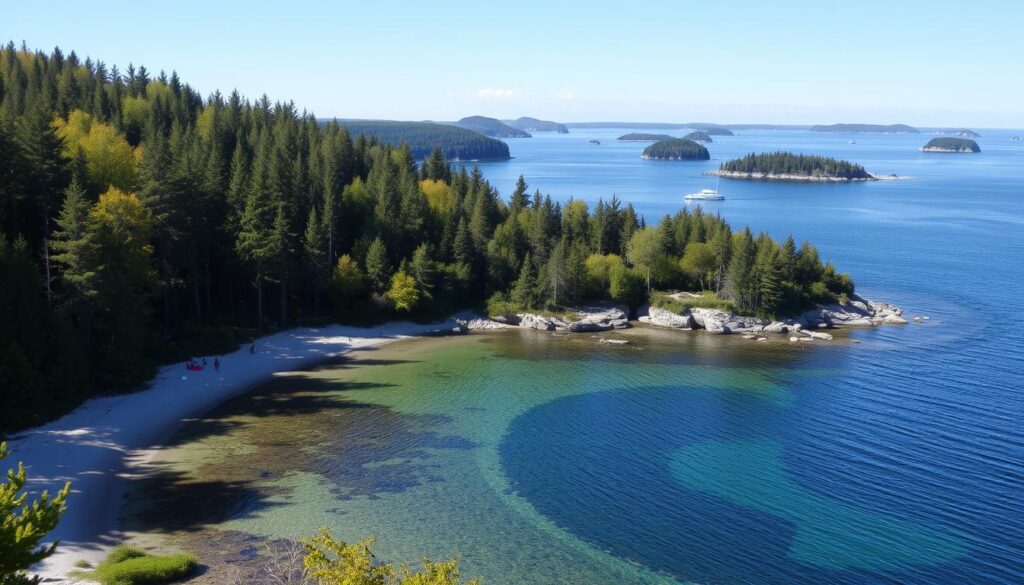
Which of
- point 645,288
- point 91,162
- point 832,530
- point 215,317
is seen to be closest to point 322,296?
point 215,317

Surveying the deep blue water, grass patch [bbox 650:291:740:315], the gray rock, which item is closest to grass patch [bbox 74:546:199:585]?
the deep blue water

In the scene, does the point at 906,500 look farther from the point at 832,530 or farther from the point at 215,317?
the point at 215,317

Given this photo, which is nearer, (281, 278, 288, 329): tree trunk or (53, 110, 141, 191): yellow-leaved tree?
(53, 110, 141, 191): yellow-leaved tree

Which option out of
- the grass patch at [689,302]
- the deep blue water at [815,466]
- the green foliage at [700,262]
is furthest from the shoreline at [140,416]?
the deep blue water at [815,466]

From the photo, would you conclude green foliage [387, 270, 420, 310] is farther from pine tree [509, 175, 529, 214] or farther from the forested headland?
pine tree [509, 175, 529, 214]

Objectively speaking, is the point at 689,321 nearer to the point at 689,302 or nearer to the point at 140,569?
the point at 689,302

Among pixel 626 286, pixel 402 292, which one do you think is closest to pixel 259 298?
pixel 402 292
